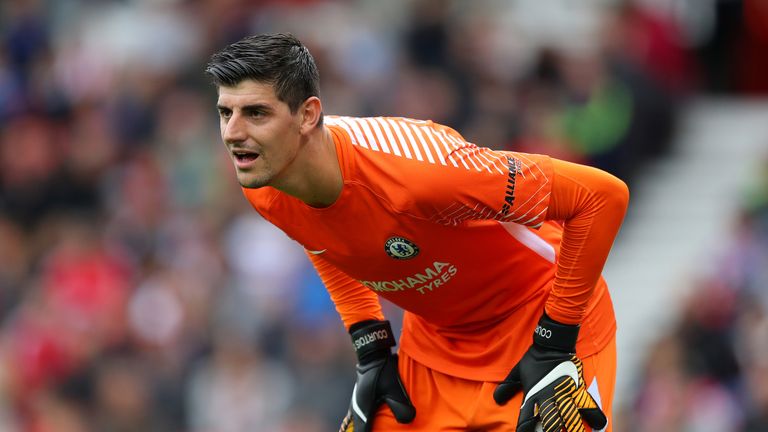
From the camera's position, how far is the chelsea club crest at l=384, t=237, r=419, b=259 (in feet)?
15.6

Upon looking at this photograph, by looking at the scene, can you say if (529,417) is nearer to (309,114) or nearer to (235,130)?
(309,114)

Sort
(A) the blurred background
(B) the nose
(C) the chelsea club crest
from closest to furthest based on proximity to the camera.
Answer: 1. (B) the nose
2. (C) the chelsea club crest
3. (A) the blurred background

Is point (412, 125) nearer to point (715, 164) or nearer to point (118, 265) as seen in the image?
point (118, 265)

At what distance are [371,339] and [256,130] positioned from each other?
113cm

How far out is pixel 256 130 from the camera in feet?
14.9

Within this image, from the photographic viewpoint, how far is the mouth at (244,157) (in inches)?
180

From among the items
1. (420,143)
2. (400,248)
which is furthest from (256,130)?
(400,248)

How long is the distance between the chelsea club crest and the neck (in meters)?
0.25

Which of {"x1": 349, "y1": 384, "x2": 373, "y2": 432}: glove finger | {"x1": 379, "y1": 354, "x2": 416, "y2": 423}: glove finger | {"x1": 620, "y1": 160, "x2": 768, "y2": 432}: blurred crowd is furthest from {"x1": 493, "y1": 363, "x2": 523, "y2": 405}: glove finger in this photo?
{"x1": 620, "y1": 160, "x2": 768, "y2": 432}: blurred crowd

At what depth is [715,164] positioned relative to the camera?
1208cm

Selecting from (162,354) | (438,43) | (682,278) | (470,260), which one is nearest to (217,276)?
(162,354)

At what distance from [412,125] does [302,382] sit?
5.06 m

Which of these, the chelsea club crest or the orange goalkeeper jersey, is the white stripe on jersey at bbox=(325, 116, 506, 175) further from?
the chelsea club crest

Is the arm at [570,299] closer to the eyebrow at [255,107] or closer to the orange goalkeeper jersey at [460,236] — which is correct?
the orange goalkeeper jersey at [460,236]
